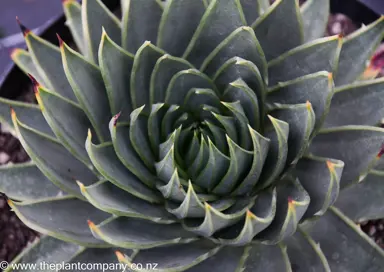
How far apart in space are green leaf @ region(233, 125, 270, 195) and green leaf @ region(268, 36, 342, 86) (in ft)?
0.40

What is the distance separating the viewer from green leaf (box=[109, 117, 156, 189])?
25.9 inches

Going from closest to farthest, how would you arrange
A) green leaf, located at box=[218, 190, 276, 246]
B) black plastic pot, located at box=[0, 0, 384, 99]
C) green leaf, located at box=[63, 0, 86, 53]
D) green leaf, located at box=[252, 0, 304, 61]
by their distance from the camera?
green leaf, located at box=[218, 190, 276, 246] → green leaf, located at box=[252, 0, 304, 61] → green leaf, located at box=[63, 0, 86, 53] → black plastic pot, located at box=[0, 0, 384, 99]

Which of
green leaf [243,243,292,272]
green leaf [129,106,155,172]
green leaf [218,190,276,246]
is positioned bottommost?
green leaf [243,243,292,272]

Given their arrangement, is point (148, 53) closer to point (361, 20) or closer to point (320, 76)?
point (320, 76)

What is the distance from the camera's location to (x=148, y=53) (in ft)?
2.23

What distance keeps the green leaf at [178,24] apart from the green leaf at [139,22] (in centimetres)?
4

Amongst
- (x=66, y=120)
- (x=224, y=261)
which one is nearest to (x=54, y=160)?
(x=66, y=120)

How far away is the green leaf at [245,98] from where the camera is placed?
25.8 inches

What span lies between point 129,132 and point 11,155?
53 cm

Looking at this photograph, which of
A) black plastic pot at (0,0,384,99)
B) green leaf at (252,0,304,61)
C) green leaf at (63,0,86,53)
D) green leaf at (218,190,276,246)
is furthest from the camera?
black plastic pot at (0,0,384,99)

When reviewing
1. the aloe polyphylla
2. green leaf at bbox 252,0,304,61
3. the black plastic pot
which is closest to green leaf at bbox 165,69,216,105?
the aloe polyphylla

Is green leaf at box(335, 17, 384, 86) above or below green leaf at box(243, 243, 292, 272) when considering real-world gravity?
above

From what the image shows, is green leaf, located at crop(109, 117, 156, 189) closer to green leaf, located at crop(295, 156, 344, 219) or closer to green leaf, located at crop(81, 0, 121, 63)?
green leaf, located at crop(81, 0, 121, 63)

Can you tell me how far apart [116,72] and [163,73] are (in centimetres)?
7
